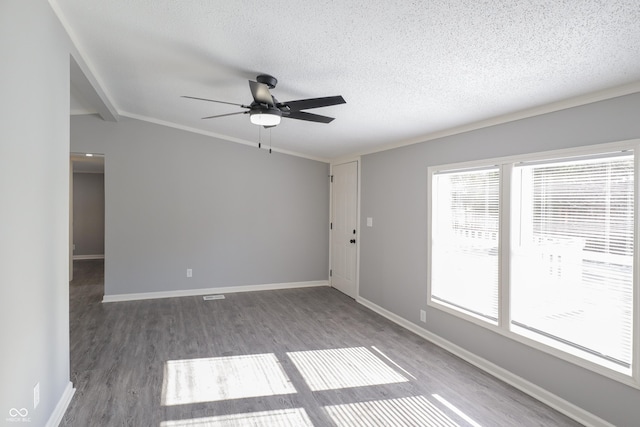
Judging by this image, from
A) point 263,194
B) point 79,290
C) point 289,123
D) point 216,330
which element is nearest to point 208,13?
point 289,123

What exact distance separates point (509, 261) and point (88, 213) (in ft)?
31.1

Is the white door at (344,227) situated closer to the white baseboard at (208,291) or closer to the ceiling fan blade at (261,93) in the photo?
the white baseboard at (208,291)

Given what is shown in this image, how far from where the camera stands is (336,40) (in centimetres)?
222

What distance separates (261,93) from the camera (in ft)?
8.50

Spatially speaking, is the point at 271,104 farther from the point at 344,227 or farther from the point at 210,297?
the point at 210,297

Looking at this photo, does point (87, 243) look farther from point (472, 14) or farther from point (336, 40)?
point (472, 14)

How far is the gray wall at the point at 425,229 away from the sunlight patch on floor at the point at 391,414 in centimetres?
92

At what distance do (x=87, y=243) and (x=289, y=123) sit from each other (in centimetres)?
734

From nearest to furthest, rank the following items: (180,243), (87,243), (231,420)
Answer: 1. (231,420)
2. (180,243)
3. (87,243)

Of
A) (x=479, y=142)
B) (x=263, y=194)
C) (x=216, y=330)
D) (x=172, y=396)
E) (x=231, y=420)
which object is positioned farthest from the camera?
(x=263, y=194)

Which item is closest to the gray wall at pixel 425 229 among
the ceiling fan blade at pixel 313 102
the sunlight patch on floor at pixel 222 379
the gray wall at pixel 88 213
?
the ceiling fan blade at pixel 313 102

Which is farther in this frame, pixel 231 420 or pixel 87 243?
pixel 87 243

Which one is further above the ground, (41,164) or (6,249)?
(41,164)

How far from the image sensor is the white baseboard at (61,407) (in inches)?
89.4
